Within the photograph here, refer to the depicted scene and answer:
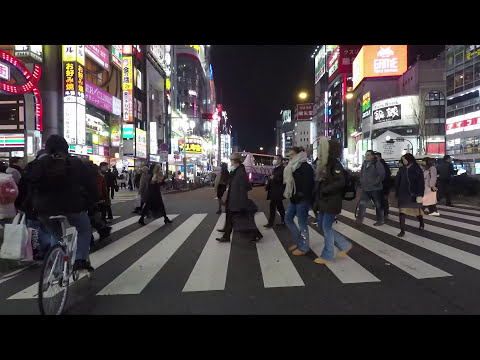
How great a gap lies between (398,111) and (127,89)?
1733 inches

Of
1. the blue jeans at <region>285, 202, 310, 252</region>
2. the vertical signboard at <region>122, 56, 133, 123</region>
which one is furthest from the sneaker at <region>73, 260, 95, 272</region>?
the vertical signboard at <region>122, 56, 133, 123</region>

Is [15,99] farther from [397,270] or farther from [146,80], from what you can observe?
[146,80]

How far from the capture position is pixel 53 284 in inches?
118

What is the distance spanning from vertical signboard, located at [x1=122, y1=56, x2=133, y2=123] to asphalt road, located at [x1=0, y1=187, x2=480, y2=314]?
35.3 metres

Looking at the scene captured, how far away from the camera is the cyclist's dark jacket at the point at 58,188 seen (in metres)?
3.11

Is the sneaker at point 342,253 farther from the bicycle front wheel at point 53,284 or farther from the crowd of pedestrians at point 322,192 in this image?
the bicycle front wheel at point 53,284

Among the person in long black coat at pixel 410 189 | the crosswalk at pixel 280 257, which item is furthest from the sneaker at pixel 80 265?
the person in long black coat at pixel 410 189

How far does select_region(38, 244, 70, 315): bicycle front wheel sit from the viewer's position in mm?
2816

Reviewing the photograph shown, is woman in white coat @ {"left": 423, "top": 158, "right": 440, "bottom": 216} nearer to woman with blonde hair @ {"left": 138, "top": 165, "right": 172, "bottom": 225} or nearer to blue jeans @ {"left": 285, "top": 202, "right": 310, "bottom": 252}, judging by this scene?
blue jeans @ {"left": 285, "top": 202, "right": 310, "bottom": 252}

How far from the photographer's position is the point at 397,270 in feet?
14.5

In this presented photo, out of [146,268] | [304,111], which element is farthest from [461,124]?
[304,111]

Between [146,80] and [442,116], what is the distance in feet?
155
